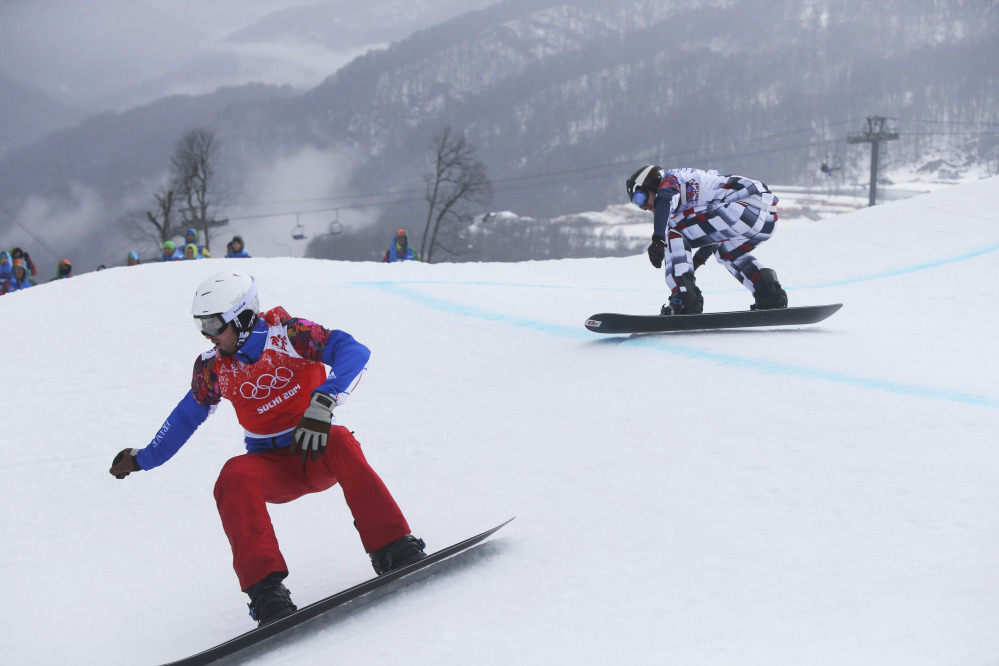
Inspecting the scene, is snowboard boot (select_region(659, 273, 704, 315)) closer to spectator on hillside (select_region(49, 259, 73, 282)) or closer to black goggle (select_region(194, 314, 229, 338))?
black goggle (select_region(194, 314, 229, 338))

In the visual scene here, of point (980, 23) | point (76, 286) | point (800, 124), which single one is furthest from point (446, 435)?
point (980, 23)

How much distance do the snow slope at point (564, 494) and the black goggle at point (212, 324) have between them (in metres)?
1.14

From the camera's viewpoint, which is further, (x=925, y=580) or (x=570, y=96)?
(x=570, y=96)

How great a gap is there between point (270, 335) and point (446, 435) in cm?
188

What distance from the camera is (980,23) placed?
186375 mm

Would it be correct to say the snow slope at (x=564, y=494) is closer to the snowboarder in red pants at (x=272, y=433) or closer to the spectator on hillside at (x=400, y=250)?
the snowboarder in red pants at (x=272, y=433)

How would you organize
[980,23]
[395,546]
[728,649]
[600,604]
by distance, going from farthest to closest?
1. [980,23]
2. [395,546]
3. [600,604]
4. [728,649]

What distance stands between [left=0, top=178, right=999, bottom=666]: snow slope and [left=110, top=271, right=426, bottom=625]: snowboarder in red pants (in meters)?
0.24

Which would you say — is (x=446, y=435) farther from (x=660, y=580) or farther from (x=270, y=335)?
(x=660, y=580)

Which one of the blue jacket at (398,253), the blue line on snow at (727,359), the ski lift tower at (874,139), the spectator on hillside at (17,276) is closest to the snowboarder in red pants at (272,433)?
the blue line on snow at (727,359)

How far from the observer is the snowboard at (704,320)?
19.2 feet

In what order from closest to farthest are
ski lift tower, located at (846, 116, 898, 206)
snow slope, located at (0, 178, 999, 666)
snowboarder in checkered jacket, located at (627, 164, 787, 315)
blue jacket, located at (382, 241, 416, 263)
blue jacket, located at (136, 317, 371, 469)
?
snow slope, located at (0, 178, 999, 666), blue jacket, located at (136, 317, 371, 469), snowboarder in checkered jacket, located at (627, 164, 787, 315), blue jacket, located at (382, 241, 416, 263), ski lift tower, located at (846, 116, 898, 206)

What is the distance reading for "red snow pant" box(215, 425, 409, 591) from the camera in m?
3.01

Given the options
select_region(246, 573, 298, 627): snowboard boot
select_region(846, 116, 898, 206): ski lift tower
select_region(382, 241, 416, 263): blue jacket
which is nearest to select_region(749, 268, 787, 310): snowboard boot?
select_region(246, 573, 298, 627): snowboard boot
